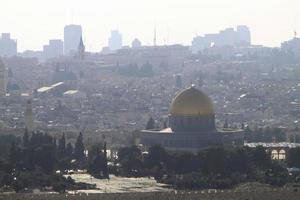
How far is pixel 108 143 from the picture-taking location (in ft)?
297

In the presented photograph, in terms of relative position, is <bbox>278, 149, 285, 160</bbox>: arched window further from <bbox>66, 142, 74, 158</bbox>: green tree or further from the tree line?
<bbox>66, 142, 74, 158</bbox>: green tree

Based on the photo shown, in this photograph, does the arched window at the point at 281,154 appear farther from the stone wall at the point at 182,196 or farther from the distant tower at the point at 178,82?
the distant tower at the point at 178,82

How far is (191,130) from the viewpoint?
82.6 m

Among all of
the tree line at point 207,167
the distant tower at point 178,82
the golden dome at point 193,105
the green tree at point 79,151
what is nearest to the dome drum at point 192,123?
the golden dome at point 193,105

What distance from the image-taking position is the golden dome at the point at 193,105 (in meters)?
82.9

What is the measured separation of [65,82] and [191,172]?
9680 centimetres

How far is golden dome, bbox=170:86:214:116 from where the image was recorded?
82.9 m

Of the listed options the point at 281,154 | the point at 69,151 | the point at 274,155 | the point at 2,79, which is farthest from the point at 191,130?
the point at 2,79

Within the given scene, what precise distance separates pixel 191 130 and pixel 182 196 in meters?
22.6

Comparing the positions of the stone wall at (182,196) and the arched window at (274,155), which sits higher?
the arched window at (274,155)

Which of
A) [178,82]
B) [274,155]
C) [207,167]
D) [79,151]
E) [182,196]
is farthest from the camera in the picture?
[178,82]

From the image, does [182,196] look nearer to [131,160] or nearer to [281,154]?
[131,160]

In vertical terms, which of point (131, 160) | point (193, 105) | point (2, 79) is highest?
point (2, 79)

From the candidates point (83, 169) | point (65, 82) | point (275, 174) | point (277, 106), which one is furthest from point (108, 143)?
point (65, 82)
